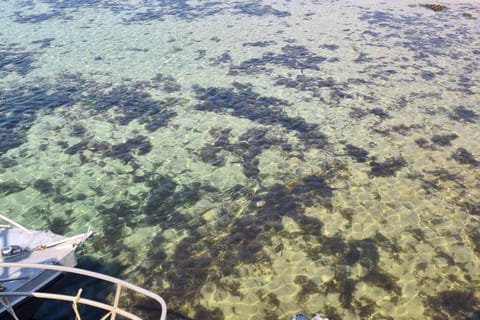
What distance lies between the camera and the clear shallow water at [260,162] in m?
13.9

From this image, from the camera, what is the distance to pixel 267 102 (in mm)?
25750

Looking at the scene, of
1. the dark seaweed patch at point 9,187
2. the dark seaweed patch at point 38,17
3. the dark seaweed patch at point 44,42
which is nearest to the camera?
the dark seaweed patch at point 9,187

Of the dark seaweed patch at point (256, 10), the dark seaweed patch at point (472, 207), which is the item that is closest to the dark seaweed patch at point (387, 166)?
the dark seaweed patch at point (472, 207)

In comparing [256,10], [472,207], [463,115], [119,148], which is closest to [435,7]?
[256,10]

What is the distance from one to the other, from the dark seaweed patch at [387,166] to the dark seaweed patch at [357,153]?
21.3 inches

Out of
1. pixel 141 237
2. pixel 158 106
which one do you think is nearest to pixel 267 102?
pixel 158 106

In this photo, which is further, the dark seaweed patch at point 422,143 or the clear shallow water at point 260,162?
the dark seaweed patch at point 422,143

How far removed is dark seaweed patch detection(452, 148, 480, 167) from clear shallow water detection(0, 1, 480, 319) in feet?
0.26

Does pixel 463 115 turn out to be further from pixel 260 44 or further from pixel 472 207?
pixel 260 44

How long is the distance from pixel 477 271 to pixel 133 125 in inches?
700

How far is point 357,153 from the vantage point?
67.6ft

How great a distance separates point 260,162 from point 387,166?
600cm

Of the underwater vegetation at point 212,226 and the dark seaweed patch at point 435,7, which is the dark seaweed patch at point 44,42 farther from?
the dark seaweed patch at point 435,7

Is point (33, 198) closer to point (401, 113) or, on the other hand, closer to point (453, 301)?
point (453, 301)
